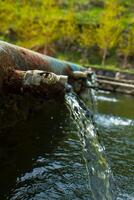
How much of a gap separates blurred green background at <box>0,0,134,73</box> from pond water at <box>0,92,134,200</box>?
33311 millimetres

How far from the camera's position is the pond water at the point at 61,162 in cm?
651

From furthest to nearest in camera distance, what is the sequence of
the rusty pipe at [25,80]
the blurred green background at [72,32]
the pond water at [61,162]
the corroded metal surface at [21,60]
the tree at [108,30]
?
the tree at [108,30] < the blurred green background at [72,32] < the pond water at [61,162] < the corroded metal surface at [21,60] < the rusty pipe at [25,80]

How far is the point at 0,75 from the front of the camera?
6.06 m

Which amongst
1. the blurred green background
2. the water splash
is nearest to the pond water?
the water splash

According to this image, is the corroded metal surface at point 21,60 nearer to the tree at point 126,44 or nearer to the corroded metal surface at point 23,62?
the corroded metal surface at point 23,62

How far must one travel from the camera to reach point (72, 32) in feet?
154

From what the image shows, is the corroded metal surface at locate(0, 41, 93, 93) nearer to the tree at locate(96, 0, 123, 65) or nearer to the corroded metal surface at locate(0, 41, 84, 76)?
the corroded metal surface at locate(0, 41, 84, 76)

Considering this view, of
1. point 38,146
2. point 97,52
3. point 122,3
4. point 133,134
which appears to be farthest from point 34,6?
point 38,146

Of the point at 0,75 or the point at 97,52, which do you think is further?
the point at 97,52

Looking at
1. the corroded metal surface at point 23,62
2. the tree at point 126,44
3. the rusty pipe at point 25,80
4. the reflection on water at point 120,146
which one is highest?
the tree at point 126,44

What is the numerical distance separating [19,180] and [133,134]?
6.55 metres

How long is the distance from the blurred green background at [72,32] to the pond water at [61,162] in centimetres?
3331

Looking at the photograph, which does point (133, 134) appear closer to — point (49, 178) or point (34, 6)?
point (49, 178)

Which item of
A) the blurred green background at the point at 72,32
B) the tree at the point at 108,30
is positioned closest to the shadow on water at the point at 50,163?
the blurred green background at the point at 72,32
